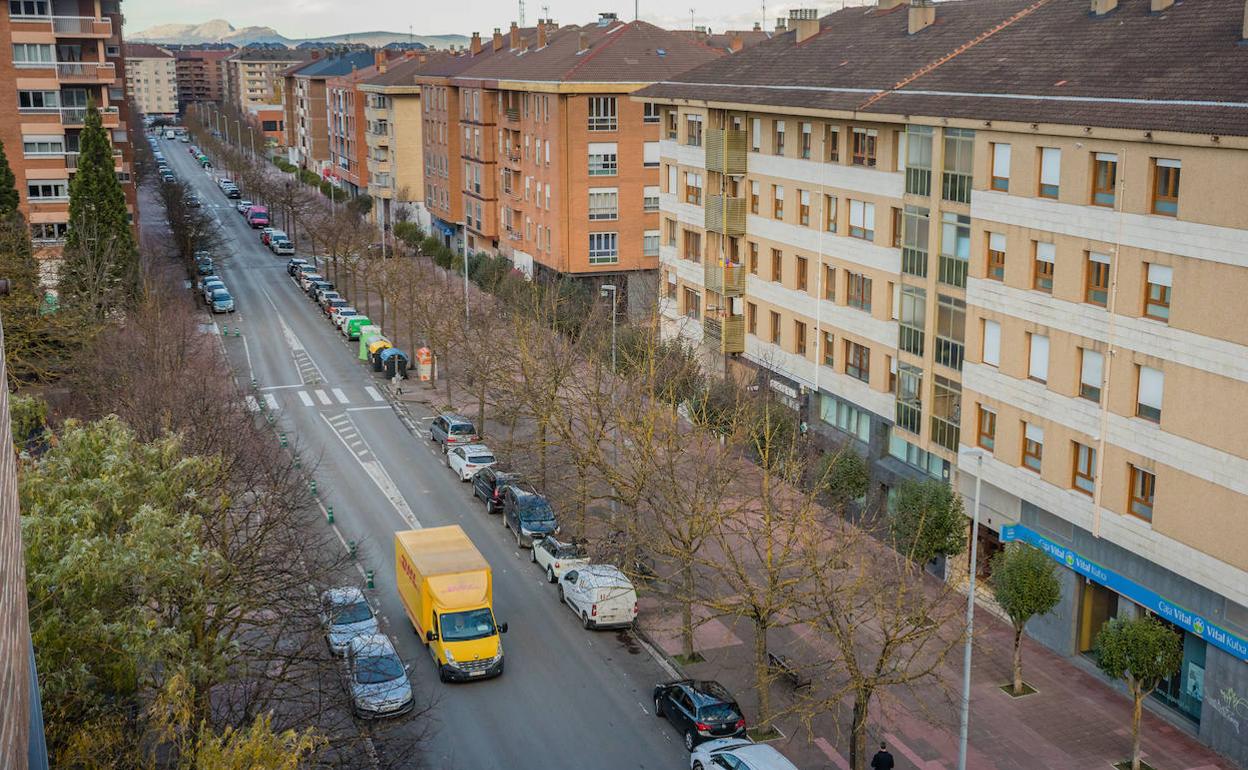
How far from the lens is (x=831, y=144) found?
42875 mm

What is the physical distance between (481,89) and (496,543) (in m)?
48.6

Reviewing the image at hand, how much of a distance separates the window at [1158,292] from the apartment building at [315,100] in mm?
117446

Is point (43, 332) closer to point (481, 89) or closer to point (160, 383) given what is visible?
point (160, 383)

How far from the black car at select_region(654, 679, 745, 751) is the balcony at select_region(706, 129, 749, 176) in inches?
973

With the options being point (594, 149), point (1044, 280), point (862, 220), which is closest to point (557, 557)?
point (862, 220)

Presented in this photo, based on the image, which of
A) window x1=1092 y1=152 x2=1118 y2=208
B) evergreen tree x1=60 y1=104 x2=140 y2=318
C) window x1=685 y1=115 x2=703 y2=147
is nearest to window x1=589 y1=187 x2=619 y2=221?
window x1=685 y1=115 x2=703 y2=147

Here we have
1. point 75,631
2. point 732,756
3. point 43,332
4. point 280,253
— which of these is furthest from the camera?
point 280,253

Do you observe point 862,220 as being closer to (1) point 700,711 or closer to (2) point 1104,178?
(2) point 1104,178

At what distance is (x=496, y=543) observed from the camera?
41250 millimetres

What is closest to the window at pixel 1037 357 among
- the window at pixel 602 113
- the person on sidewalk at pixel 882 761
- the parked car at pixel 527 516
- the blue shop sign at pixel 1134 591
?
the blue shop sign at pixel 1134 591

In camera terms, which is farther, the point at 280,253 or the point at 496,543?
the point at 280,253

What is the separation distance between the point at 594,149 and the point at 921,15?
28.7 metres

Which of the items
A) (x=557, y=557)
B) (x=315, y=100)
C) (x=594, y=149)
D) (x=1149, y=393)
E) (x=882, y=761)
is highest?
(x=315, y=100)

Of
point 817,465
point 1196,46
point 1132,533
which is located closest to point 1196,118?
point 1196,46
